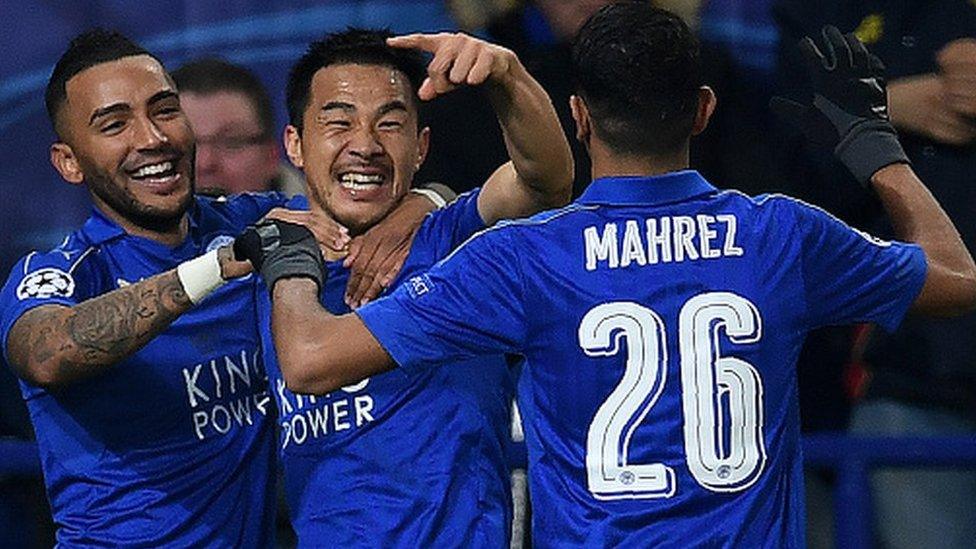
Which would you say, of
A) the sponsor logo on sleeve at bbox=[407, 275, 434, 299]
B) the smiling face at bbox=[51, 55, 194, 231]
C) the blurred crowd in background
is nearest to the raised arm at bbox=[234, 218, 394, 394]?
the sponsor logo on sleeve at bbox=[407, 275, 434, 299]

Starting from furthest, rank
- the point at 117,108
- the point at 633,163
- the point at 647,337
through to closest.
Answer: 1. the point at 117,108
2. the point at 633,163
3. the point at 647,337

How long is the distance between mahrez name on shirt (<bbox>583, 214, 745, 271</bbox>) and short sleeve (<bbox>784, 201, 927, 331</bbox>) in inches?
5.7

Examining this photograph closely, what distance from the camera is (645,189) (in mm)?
3662

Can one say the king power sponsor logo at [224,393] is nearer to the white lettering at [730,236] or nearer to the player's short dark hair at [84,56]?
the player's short dark hair at [84,56]

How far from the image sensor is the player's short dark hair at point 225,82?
581 centimetres

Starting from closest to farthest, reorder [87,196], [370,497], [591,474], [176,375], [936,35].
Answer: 1. [591,474]
2. [370,497]
3. [176,375]
4. [936,35]
5. [87,196]

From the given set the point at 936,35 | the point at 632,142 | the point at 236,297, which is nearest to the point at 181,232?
the point at 236,297

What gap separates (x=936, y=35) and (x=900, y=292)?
1.95 metres

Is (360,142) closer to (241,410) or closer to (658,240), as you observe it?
(241,410)

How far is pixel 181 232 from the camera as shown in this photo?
462 cm

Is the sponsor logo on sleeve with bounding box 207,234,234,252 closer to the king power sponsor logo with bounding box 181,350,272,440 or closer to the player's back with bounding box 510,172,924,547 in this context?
the king power sponsor logo with bounding box 181,350,272,440

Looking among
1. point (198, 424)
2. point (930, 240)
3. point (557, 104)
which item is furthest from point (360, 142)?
point (557, 104)

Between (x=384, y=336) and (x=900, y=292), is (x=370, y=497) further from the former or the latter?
(x=900, y=292)

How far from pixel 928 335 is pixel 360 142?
187 centimetres
